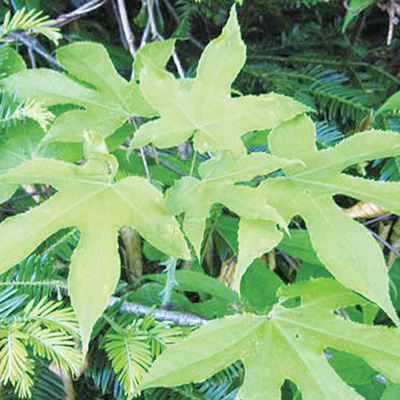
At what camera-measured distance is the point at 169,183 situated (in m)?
0.94

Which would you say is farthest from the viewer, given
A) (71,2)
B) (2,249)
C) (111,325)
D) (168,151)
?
(71,2)

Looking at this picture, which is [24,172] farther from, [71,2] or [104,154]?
[71,2]

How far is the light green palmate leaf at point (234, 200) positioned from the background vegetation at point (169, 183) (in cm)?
17

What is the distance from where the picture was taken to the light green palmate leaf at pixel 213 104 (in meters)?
0.70

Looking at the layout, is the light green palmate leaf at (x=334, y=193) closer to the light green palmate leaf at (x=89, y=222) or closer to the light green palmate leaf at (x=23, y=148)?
the light green palmate leaf at (x=89, y=222)

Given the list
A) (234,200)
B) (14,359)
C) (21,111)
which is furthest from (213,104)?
(14,359)

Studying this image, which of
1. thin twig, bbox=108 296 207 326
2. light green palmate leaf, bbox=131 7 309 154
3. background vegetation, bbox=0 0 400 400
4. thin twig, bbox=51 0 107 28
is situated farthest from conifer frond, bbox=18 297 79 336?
thin twig, bbox=51 0 107 28

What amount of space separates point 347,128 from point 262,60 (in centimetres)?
27

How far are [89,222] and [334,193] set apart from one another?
12.5 inches

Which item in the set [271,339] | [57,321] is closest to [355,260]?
[271,339]

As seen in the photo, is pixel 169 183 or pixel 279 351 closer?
pixel 279 351

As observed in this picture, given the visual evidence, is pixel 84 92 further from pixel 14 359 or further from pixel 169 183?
pixel 14 359

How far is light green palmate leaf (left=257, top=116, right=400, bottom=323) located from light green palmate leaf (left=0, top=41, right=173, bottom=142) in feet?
0.76

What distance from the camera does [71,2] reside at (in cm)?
122
